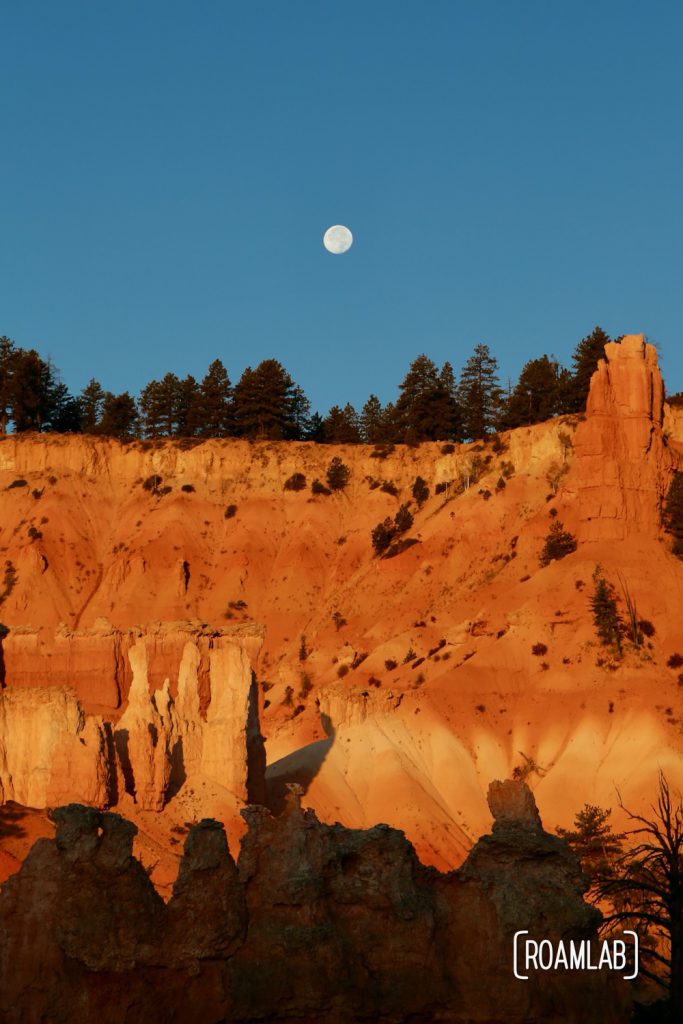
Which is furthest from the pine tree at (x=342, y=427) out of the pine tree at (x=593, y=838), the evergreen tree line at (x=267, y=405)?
the pine tree at (x=593, y=838)

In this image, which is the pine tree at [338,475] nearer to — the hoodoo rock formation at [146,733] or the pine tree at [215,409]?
the pine tree at [215,409]

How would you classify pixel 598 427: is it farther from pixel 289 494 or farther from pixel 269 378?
pixel 269 378

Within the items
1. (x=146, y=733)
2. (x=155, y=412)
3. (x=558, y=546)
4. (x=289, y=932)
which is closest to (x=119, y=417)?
(x=155, y=412)

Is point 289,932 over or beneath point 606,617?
beneath

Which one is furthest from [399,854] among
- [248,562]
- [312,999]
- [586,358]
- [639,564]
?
[586,358]

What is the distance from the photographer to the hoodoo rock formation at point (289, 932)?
27.4 m

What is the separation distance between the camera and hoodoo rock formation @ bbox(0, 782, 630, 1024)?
2744 cm

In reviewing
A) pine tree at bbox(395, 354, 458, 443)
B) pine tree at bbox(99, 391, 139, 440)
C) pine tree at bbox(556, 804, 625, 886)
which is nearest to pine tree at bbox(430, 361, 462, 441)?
pine tree at bbox(395, 354, 458, 443)

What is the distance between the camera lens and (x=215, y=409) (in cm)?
13588

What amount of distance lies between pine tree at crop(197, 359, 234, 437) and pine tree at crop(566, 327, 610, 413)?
29536 millimetres

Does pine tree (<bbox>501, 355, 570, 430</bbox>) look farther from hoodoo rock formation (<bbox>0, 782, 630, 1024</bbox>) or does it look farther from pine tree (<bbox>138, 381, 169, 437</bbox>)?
hoodoo rock formation (<bbox>0, 782, 630, 1024</bbox>)

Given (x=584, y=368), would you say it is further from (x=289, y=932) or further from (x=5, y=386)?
(x=289, y=932)

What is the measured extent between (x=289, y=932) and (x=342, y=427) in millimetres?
111351

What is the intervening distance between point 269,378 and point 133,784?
7851 centimetres
